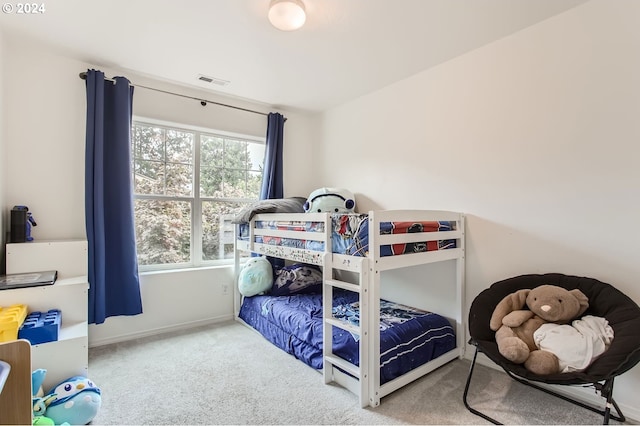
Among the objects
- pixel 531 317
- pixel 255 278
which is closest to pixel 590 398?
pixel 531 317

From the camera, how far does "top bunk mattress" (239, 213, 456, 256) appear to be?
192 cm

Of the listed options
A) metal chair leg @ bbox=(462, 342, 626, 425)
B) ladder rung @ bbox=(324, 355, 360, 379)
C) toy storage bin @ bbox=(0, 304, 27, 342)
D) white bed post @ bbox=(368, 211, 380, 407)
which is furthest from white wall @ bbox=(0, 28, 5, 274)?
metal chair leg @ bbox=(462, 342, 626, 425)

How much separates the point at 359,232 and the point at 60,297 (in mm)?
1996

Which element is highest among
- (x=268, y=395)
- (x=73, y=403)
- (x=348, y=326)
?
(x=348, y=326)

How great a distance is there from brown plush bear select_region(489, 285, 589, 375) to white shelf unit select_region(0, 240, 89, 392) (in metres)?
2.45

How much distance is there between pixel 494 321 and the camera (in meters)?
1.92

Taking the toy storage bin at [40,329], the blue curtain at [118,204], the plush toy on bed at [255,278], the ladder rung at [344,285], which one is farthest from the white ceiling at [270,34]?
the toy storage bin at [40,329]

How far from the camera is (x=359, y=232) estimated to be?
192 cm

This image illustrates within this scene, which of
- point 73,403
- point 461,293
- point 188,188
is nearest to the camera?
point 73,403

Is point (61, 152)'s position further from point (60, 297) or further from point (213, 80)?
point (213, 80)

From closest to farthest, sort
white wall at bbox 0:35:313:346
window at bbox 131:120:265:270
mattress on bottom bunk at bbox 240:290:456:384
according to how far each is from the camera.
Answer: mattress on bottom bunk at bbox 240:290:456:384 → white wall at bbox 0:35:313:346 → window at bbox 131:120:265:270

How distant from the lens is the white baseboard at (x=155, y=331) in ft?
8.76

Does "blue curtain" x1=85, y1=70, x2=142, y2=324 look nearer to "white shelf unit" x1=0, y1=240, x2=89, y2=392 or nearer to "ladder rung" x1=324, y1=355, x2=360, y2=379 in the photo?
"white shelf unit" x1=0, y1=240, x2=89, y2=392

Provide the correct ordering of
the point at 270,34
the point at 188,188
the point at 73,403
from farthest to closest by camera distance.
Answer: the point at 188,188 < the point at 270,34 < the point at 73,403
